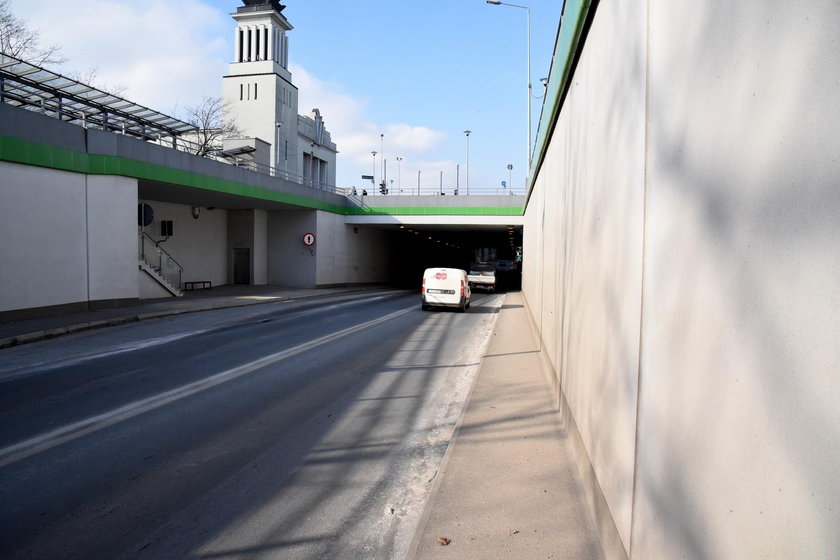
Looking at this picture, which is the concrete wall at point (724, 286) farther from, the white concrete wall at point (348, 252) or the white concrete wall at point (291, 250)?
the white concrete wall at point (348, 252)

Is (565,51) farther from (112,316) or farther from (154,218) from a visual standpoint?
(154,218)

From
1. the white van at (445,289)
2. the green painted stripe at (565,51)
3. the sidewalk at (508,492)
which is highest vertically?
the green painted stripe at (565,51)

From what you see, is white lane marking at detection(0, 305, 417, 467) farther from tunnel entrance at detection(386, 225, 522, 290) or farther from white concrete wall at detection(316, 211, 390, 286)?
tunnel entrance at detection(386, 225, 522, 290)

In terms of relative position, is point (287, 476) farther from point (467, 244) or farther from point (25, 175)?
point (467, 244)

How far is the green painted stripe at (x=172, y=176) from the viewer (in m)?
15.5

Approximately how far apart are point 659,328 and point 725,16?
1.29m

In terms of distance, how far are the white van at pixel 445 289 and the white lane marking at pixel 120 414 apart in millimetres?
10290

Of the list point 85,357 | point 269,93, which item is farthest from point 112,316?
point 269,93

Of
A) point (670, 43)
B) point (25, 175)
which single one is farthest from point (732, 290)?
point (25, 175)

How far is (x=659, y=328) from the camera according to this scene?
2.64m

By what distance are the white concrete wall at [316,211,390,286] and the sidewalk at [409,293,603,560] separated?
2793 cm

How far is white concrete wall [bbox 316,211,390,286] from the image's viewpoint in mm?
34812

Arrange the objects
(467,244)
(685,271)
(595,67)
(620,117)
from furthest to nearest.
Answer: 1. (467,244)
2. (595,67)
3. (620,117)
4. (685,271)

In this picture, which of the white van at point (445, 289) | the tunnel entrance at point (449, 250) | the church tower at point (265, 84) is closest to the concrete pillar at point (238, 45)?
the church tower at point (265, 84)
